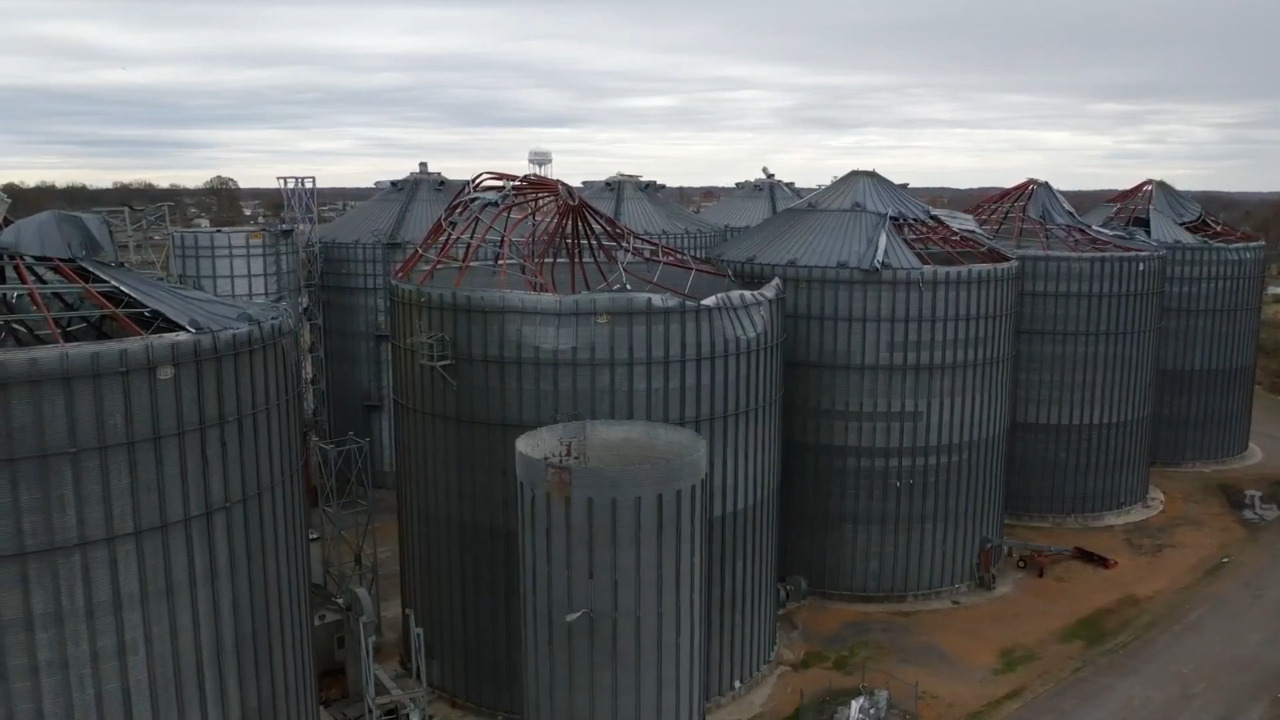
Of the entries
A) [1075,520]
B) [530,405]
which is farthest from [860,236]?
[1075,520]

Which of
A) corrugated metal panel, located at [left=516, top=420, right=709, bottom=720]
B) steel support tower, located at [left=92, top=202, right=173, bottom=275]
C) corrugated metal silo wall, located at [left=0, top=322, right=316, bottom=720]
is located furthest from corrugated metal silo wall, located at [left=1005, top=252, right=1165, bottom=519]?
steel support tower, located at [left=92, top=202, right=173, bottom=275]

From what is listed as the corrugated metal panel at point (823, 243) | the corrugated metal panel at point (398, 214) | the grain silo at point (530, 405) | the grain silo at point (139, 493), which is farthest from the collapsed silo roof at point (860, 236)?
the grain silo at point (139, 493)

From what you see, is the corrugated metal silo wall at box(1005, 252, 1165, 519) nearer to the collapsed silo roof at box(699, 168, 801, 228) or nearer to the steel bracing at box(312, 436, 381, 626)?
the collapsed silo roof at box(699, 168, 801, 228)

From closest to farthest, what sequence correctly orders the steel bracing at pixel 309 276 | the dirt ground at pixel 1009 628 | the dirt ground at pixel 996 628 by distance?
the dirt ground at pixel 996 628 → the dirt ground at pixel 1009 628 → the steel bracing at pixel 309 276

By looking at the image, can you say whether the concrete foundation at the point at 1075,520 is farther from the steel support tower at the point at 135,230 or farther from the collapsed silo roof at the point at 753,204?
the steel support tower at the point at 135,230

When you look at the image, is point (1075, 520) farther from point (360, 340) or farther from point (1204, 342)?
point (360, 340)

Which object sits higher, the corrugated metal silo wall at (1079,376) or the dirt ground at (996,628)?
the corrugated metal silo wall at (1079,376)
